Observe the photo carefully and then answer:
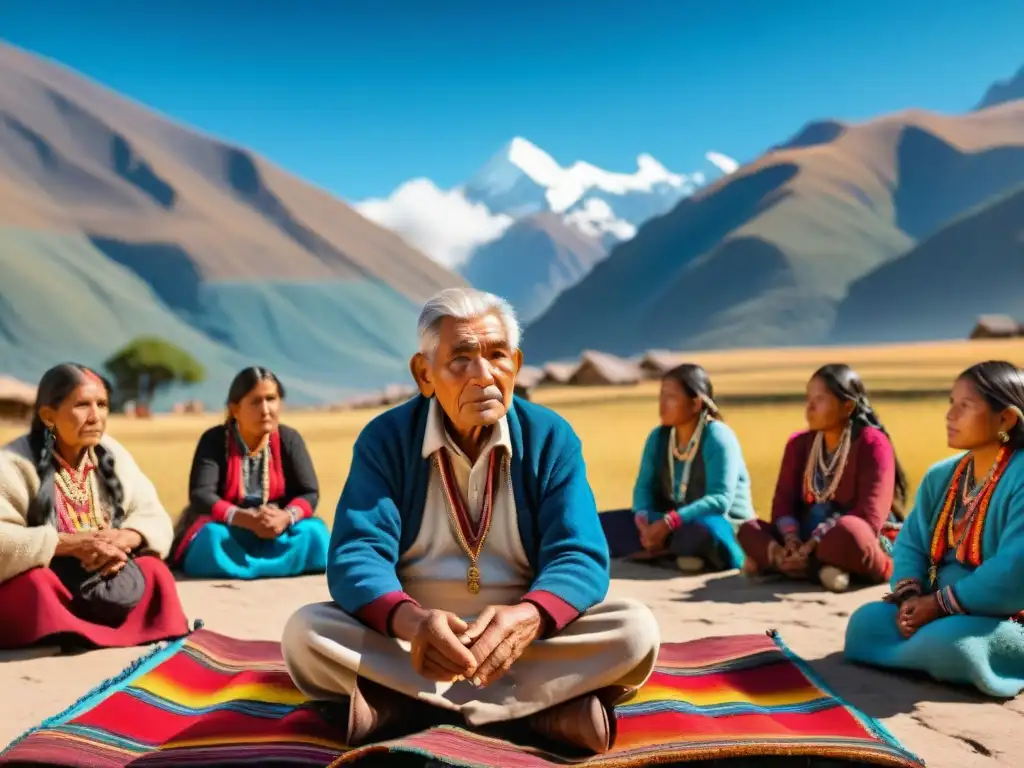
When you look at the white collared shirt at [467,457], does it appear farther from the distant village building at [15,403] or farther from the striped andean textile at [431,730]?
the distant village building at [15,403]

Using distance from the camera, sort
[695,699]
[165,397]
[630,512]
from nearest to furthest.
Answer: [695,699], [630,512], [165,397]

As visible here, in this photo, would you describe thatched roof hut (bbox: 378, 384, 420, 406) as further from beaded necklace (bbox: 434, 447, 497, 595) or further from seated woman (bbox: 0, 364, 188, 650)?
beaded necklace (bbox: 434, 447, 497, 595)

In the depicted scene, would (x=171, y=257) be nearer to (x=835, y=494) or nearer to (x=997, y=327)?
(x=997, y=327)

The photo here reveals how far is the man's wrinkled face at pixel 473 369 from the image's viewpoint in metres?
3.19

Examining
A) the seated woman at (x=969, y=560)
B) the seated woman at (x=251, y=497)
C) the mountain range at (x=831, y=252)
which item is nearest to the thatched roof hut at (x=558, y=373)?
the seated woman at (x=251, y=497)

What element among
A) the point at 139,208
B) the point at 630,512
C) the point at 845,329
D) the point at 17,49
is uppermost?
the point at 17,49

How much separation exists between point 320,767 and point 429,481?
97 centimetres

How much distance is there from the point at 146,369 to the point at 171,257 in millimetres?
35543

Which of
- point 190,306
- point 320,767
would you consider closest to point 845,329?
point 190,306

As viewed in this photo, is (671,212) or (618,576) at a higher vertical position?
(671,212)

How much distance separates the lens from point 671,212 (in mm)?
105000

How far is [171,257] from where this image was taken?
7569 centimetres

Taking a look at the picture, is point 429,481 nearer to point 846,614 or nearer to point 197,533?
point 846,614

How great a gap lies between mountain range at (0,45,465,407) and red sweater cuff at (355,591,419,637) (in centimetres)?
5852
